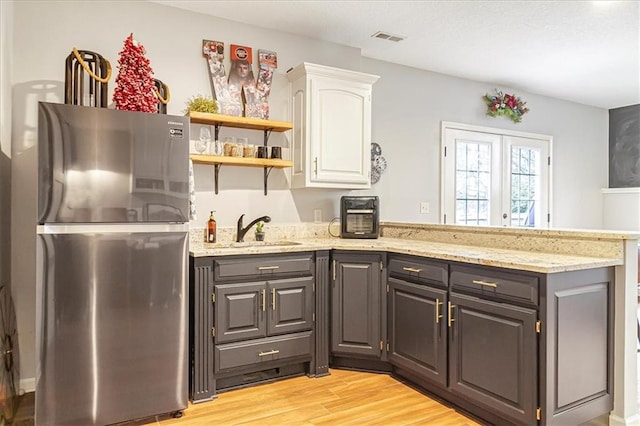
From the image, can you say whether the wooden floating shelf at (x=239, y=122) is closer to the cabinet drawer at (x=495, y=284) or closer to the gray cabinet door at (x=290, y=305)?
the gray cabinet door at (x=290, y=305)

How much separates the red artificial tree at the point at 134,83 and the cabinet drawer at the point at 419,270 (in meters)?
1.79

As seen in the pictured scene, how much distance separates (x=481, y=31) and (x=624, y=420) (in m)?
2.89

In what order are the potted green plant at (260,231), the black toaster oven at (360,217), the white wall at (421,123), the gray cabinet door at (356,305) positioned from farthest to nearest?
the white wall at (421,123)
the black toaster oven at (360,217)
the potted green plant at (260,231)
the gray cabinet door at (356,305)

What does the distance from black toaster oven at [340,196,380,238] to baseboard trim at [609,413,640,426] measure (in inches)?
73.8

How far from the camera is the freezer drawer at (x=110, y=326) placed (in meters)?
2.05

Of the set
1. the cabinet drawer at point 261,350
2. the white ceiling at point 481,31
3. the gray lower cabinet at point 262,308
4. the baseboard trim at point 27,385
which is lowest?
the baseboard trim at point 27,385

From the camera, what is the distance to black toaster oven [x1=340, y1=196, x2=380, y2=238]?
3.47 m

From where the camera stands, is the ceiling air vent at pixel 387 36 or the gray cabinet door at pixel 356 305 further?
the ceiling air vent at pixel 387 36

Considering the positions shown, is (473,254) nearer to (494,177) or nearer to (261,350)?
(261,350)

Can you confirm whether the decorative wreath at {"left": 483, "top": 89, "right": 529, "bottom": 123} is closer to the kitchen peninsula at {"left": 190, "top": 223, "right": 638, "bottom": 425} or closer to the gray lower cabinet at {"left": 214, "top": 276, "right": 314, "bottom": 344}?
the kitchen peninsula at {"left": 190, "top": 223, "right": 638, "bottom": 425}

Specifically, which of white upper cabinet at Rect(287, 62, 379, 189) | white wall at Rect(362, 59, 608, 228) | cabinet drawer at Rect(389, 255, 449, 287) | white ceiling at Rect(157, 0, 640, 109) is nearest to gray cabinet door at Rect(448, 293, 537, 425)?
cabinet drawer at Rect(389, 255, 449, 287)

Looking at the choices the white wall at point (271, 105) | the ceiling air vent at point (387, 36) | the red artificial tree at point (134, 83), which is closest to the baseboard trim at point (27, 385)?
the white wall at point (271, 105)

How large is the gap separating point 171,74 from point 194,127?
1.34ft

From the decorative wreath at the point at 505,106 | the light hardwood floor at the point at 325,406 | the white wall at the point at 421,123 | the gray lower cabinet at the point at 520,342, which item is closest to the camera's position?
the gray lower cabinet at the point at 520,342
